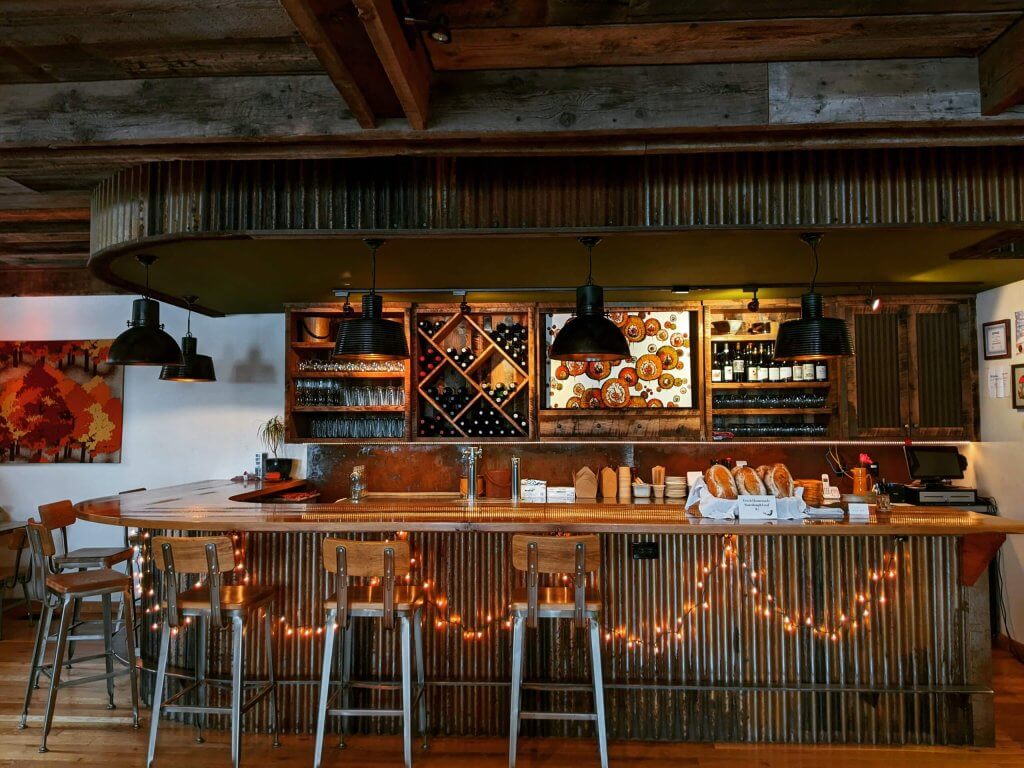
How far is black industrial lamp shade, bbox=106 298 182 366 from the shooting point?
4.03 metres

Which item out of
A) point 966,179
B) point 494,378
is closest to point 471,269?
point 494,378

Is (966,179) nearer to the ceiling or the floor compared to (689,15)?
nearer to the floor

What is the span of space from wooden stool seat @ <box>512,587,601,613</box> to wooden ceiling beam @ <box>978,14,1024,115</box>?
2596mm

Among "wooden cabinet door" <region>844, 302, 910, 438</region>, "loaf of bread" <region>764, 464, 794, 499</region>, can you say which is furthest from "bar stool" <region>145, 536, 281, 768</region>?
"wooden cabinet door" <region>844, 302, 910, 438</region>

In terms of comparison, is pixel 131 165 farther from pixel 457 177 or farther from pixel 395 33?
pixel 395 33

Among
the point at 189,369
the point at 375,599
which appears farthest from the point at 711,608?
the point at 189,369

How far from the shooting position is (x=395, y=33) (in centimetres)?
217

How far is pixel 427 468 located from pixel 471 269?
2.41 metres

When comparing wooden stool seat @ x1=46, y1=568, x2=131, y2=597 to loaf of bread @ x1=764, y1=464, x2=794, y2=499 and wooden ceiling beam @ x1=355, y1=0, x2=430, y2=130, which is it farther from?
loaf of bread @ x1=764, y1=464, x2=794, y2=499

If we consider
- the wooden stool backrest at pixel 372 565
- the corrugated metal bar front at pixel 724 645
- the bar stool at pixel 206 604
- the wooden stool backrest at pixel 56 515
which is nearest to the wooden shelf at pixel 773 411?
the corrugated metal bar front at pixel 724 645

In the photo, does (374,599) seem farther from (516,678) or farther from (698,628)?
(698,628)

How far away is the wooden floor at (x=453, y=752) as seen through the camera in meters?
3.30

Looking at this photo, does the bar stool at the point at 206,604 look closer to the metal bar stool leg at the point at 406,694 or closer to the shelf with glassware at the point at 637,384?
the metal bar stool leg at the point at 406,694

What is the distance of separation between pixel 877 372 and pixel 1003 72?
3.54m
